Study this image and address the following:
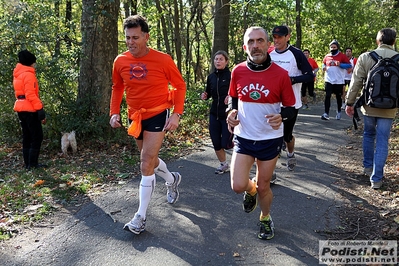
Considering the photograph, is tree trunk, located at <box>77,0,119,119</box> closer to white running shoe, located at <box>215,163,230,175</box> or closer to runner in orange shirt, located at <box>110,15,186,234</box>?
white running shoe, located at <box>215,163,230,175</box>

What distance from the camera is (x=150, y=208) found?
5035 mm

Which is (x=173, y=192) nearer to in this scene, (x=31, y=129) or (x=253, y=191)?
(x=253, y=191)

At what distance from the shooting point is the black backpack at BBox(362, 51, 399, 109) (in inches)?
204

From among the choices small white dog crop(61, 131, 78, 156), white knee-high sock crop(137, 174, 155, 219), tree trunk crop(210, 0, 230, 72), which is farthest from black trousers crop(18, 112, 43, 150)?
tree trunk crop(210, 0, 230, 72)

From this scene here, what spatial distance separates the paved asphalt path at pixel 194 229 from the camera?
12.4ft

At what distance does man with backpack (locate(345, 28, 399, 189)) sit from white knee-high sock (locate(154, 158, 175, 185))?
9.65 feet

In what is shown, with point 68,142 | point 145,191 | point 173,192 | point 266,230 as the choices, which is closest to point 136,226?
point 145,191

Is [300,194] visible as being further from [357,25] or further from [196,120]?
[357,25]

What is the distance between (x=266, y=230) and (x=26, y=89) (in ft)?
17.2

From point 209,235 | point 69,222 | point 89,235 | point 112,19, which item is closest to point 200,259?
point 209,235

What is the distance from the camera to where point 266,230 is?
404 centimetres

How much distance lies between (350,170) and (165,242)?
13.0ft

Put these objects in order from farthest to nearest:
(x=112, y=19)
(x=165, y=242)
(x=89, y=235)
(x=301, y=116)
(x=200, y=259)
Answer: (x=301, y=116) < (x=112, y=19) < (x=89, y=235) < (x=165, y=242) < (x=200, y=259)

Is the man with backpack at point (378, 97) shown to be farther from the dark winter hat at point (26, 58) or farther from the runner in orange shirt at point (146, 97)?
the dark winter hat at point (26, 58)
